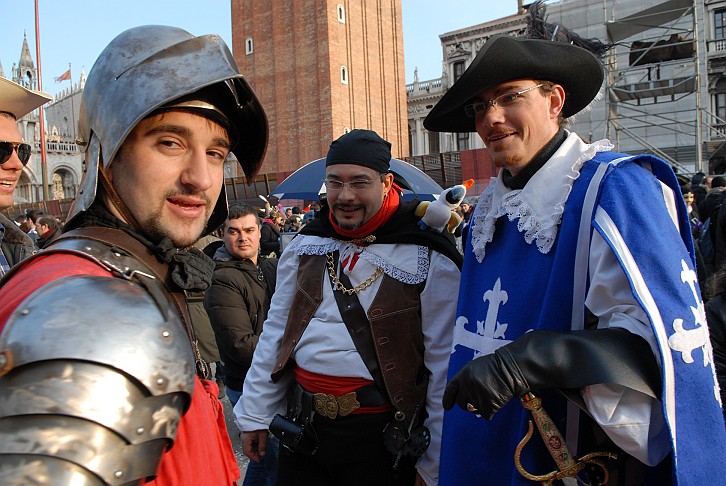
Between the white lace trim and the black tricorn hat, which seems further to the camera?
the white lace trim

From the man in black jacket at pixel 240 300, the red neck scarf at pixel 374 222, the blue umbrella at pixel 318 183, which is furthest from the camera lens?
the blue umbrella at pixel 318 183

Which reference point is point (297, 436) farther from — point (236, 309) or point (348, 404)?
point (236, 309)

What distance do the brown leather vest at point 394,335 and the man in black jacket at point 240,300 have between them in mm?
874

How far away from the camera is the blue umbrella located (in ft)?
23.5

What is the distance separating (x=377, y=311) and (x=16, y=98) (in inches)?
93.9

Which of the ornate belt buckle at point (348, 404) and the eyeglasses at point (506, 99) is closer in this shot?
the eyeglasses at point (506, 99)

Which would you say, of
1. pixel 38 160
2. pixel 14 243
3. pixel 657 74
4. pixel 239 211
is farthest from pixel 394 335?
pixel 38 160

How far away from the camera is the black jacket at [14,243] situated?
12.5 feet

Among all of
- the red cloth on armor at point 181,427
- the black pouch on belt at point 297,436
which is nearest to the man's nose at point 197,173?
the red cloth on armor at point 181,427

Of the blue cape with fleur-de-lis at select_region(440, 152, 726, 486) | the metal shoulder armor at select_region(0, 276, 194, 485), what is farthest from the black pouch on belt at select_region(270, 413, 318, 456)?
the metal shoulder armor at select_region(0, 276, 194, 485)

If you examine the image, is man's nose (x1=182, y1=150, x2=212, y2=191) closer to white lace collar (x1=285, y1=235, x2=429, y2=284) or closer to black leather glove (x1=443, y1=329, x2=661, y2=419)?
black leather glove (x1=443, y1=329, x2=661, y2=419)

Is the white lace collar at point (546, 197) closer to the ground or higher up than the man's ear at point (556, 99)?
closer to the ground

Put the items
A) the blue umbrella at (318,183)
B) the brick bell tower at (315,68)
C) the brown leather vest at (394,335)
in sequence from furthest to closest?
the brick bell tower at (315,68) < the blue umbrella at (318,183) < the brown leather vest at (394,335)

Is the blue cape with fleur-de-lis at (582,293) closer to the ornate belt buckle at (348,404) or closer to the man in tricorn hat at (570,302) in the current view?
the man in tricorn hat at (570,302)
